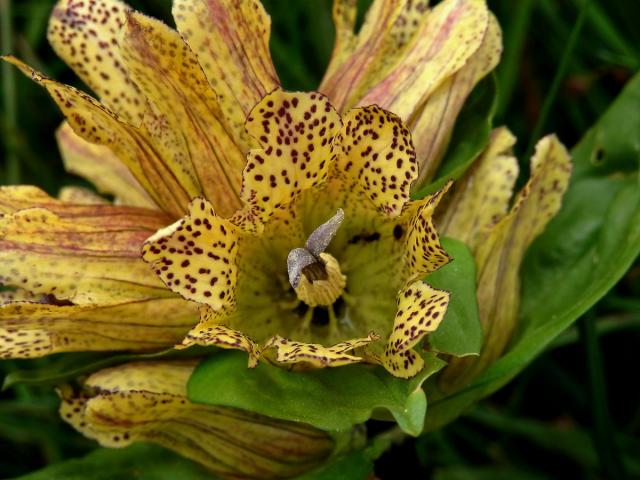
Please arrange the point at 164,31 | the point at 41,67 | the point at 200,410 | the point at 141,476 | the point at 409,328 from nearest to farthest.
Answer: the point at 409,328, the point at 164,31, the point at 200,410, the point at 141,476, the point at 41,67

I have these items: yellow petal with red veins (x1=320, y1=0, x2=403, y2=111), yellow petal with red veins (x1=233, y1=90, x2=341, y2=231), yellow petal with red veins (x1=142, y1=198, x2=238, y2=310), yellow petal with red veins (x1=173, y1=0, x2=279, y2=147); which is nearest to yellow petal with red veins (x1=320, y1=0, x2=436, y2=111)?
yellow petal with red veins (x1=320, y1=0, x2=403, y2=111)

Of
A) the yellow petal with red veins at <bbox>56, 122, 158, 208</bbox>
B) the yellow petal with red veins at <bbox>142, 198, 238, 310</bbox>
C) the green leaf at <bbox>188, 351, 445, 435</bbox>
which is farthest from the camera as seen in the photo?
the yellow petal with red veins at <bbox>56, 122, 158, 208</bbox>

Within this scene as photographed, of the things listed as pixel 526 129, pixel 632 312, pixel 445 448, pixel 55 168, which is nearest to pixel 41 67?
pixel 55 168

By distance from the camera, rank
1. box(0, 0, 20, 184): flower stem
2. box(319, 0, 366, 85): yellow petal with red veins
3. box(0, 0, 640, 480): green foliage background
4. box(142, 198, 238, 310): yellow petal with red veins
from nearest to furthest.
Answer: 1. box(142, 198, 238, 310): yellow petal with red veins
2. box(319, 0, 366, 85): yellow petal with red veins
3. box(0, 0, 640, 480): green foliage background
4. box(0, 0, 20, 184): flower stem

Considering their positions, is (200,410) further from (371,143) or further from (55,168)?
(55,168)

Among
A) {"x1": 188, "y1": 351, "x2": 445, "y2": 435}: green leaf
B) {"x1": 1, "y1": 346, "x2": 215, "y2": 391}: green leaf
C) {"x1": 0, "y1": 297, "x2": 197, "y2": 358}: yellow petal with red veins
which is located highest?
{"x1": 188, "y1": 351, "x2": 445, "y2": 435}: green leaf

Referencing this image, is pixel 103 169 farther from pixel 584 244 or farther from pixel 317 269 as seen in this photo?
pixel 584 244

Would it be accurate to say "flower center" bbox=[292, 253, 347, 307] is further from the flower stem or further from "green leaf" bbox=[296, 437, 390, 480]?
the flower stem
